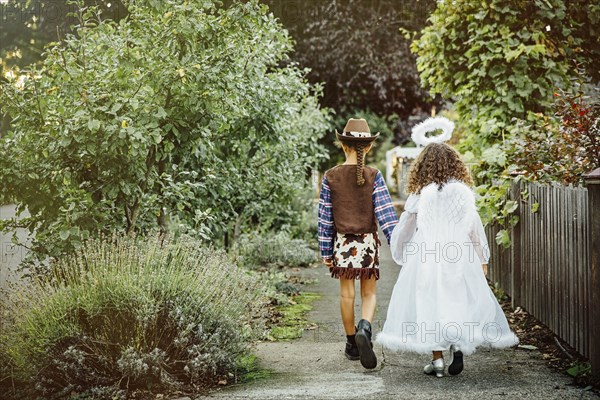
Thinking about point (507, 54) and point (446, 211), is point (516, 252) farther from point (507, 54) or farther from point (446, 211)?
point (507, 54)

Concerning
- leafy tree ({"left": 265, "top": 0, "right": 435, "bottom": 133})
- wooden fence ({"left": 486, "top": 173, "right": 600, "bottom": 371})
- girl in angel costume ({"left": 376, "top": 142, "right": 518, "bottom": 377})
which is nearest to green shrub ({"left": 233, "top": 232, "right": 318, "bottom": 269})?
wooden fence ({"left": 486, "top": 173, "right": 600, "bottom": 371})

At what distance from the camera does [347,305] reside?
5.84 meters

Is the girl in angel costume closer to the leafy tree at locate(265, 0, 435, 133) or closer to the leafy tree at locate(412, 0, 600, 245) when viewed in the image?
the leafy tree at locate(412, 0, 600, 245)

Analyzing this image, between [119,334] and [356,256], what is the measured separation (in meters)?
1.90

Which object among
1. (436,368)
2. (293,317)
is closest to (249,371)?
(436,368)

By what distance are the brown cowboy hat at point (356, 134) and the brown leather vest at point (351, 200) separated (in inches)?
8.4

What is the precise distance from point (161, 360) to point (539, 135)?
458 cm

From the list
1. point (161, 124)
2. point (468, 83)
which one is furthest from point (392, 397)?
point (468, 83)

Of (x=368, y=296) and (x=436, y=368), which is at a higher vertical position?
(x=368, y=296)

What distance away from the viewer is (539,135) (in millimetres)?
7523

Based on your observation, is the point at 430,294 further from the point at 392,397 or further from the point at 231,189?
the point at 231,189

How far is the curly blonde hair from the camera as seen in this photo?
546 centimetres

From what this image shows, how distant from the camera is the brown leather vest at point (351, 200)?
584cm

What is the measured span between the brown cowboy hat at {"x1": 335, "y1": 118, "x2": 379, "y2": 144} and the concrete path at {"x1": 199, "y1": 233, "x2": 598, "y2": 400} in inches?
67.1
